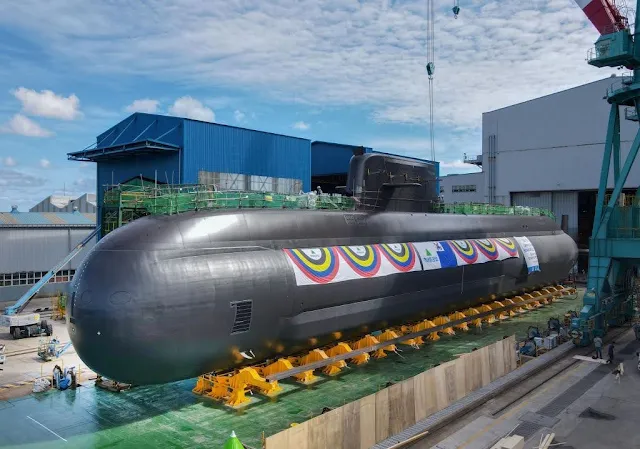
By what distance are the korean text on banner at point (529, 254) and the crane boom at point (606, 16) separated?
1069 centimetres

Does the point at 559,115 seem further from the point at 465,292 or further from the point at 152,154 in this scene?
the point at 152,154

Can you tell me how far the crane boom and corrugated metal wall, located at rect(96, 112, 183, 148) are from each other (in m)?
20.4

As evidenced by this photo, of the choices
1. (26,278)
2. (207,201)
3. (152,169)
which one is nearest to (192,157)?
(152,169)

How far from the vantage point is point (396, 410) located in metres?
12.3

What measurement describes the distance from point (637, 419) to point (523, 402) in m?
2.84

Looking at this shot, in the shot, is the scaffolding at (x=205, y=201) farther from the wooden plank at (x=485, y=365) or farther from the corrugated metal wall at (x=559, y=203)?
the corrugated metal wall at (x=559, y=203)

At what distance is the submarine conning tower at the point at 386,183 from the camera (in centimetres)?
1966

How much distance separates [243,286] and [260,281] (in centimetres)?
59

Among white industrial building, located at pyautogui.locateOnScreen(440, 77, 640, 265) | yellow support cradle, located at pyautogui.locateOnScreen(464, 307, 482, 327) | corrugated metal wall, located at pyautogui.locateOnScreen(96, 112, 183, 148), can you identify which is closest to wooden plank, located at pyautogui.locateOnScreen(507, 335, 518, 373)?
yellow support cradle, located at pyautogui.locateOnScreen(464, 307, 482, 327)

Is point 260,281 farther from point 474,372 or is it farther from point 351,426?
point 474,372

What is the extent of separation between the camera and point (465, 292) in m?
22.1

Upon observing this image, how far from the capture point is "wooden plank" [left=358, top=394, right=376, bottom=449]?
37.0 feet

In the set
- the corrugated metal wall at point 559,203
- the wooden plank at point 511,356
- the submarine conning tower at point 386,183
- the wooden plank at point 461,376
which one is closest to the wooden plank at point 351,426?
the wooden plank at point 461,376

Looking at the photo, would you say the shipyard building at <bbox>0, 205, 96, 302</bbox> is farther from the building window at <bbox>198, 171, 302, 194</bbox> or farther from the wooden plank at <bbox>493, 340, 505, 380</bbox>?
the wooden plank at <bbox>493, 340, 505, 380</bbox>
